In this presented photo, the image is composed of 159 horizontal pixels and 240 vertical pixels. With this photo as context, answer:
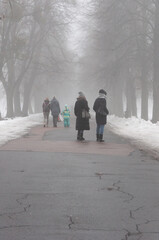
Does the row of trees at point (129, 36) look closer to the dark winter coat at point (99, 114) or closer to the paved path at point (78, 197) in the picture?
the dark winter coat at point (99, 114)

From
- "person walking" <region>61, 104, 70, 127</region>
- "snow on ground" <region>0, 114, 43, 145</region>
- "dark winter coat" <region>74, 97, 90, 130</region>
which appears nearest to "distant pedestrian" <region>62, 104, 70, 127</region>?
"person walking" <region>61, 104, 70, 127</region>

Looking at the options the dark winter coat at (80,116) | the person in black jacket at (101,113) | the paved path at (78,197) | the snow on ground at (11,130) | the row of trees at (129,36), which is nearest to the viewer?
the paved path at (78,197)

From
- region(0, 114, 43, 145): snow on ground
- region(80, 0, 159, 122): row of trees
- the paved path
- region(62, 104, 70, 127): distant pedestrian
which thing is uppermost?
region(80, 0, 159, 122): row of trees

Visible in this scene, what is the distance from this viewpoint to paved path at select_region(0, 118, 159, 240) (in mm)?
4309

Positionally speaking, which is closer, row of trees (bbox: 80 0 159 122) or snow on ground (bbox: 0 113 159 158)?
snow on ground (bbox: 0 113 159 158)

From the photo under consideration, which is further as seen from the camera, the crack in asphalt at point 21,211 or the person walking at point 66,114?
the person walking at point 66,114

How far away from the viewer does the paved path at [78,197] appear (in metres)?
4.31

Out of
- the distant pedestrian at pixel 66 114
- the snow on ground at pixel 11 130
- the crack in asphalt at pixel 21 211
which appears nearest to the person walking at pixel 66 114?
the distant pedestrian at pixel 66 114

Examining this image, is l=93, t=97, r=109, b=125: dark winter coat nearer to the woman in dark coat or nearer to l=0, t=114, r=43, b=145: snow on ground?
the woman in dark coat

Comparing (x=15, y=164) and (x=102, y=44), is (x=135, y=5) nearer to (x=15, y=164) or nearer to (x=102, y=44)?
(x=102, y=44)

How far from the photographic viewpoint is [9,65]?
3422cm

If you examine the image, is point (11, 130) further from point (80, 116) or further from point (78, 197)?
point (78, 197)

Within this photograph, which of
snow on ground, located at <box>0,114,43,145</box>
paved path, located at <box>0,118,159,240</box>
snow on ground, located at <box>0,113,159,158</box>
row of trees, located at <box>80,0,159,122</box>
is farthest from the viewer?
row of trees, located at <box>80,0,159,122</box>

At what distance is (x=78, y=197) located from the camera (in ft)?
18.9
